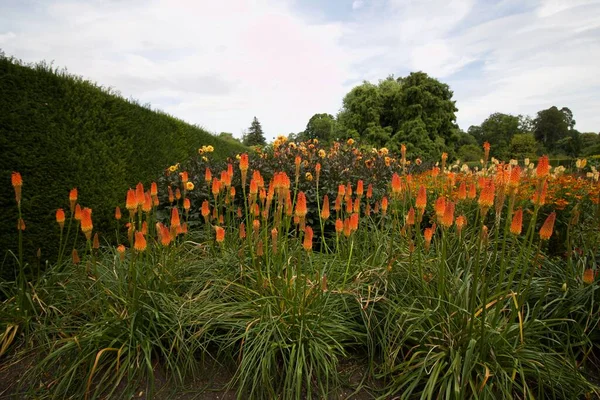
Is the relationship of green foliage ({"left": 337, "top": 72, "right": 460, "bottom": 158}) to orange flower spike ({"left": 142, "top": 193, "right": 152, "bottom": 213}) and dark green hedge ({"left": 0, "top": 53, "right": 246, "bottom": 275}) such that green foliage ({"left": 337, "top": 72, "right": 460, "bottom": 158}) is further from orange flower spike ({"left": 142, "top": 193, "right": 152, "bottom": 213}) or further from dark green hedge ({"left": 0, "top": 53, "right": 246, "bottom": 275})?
orange flower spike ({"left": 142, "top": 193, "right": 152, "bottom": 213})

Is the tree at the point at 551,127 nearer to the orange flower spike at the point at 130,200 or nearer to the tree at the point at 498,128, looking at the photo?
the tree at the point at 498,128

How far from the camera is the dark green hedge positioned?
3.40m

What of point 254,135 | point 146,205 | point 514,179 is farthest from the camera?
point 254,135

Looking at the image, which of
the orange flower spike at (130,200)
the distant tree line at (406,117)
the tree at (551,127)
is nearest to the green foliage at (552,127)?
the tree at (551,127)

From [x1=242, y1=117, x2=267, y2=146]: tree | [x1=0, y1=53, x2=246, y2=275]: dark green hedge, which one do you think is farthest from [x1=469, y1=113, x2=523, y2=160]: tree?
[x1=0, y1=53, x2=246, y2=275]: dark green hedge

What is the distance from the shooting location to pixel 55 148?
375 cm

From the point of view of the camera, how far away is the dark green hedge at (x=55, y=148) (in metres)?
3.40

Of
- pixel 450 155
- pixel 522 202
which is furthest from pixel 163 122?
pixel 450 155

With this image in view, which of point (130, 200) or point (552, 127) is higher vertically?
point (552, 127)

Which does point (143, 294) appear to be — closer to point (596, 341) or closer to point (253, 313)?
point (253, 313)

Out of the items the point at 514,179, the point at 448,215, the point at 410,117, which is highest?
the point at 410,117

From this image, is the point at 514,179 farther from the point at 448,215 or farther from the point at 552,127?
the point at 552,127

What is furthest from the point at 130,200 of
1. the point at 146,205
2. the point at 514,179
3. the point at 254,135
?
the point at 254,135

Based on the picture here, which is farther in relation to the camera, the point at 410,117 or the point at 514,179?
the point at 410,117
